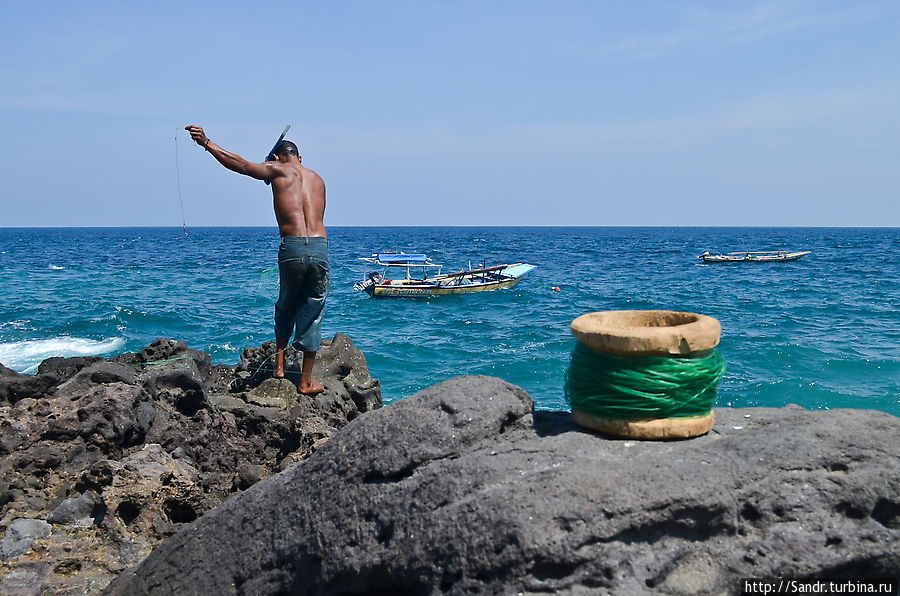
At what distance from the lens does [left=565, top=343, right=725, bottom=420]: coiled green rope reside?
2783 mm

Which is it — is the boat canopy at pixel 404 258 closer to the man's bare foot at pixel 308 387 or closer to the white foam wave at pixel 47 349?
the white foam wave at pixel 47 349

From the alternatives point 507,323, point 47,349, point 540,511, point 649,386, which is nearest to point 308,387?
point 649,386

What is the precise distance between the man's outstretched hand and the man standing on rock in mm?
300

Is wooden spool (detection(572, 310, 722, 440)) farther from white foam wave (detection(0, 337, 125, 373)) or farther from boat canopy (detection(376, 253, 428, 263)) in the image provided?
boat canopy (detection(376, 253, 428, 263))

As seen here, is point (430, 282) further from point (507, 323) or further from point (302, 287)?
point (302, 287)

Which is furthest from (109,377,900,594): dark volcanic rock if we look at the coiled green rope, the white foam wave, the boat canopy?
the boat canopy

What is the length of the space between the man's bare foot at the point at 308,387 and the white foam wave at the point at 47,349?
842 centimetres

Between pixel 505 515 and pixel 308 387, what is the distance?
4.32 m

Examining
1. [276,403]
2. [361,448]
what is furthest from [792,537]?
[276,403]

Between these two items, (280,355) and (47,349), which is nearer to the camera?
(280,355)

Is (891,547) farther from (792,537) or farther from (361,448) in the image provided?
(361,448)

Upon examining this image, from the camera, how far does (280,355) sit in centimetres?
645

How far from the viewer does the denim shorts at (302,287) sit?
5633 millimetres

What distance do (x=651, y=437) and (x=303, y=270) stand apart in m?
3.69
